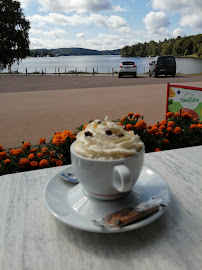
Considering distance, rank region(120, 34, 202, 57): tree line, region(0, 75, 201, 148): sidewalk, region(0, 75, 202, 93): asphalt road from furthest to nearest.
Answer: region(120, 34, 202, 57): tree line
region(0, 75, 202, 93): asphalt road
region(0, 75, 201, 148): sidewalk

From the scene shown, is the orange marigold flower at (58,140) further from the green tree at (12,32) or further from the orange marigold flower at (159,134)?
the green tree at (12,32)

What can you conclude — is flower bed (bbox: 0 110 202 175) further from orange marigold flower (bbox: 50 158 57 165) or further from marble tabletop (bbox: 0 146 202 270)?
marble tabletop (bbox: 0 146 202 270)

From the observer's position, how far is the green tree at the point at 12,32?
81.8 feet

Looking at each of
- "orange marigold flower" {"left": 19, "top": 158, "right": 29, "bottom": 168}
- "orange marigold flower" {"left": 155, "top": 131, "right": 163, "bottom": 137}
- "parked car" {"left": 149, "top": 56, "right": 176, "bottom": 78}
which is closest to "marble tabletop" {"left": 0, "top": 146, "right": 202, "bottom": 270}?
"orange marigold flower" {"left": 19, "top": 158, "right": 29, "bottom": 168}

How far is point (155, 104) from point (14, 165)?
556 centimetres

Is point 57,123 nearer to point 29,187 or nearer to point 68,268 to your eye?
point 29,187

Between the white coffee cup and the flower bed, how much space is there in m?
1.05

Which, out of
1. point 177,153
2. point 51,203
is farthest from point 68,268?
point 177,153

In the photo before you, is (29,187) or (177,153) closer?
(29,187)

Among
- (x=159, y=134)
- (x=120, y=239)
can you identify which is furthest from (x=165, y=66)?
(x=120, y=239)

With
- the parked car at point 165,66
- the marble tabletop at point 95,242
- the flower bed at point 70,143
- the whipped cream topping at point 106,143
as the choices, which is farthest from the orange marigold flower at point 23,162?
the parked car at point 165,66

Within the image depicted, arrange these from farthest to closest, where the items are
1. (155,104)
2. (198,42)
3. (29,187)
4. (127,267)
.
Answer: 1. (198,42)
2. (155,104)
3. (29,187)
4. (127,267)

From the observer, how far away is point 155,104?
23.5 ft

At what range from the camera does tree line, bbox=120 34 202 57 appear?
73.2 meters
